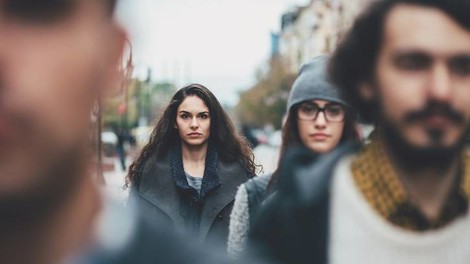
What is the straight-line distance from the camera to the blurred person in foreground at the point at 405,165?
A: 1.69 metres

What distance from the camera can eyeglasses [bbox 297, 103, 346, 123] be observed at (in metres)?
3.62

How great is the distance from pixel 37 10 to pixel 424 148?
87 centimetres

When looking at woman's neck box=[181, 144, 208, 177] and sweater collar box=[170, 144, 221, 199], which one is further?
woman's neck box=[181, 144, 208, 177]

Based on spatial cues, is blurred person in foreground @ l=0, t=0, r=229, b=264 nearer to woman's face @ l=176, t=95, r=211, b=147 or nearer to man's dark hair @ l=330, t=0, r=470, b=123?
man's dark hair @ l=330, t=0, r=470, b=123

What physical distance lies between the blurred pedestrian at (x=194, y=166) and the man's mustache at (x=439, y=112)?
123 inches

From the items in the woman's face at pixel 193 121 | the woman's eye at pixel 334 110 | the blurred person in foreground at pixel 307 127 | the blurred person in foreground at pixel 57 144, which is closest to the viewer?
the blurred person in foreground at pixel 57 144

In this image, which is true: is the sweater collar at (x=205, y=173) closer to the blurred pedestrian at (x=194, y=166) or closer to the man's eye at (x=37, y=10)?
the blurred pedestrian at (x=194, y=166)

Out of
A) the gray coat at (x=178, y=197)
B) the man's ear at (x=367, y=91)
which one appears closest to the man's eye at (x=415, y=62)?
the man's ear at (x=367, y=91)

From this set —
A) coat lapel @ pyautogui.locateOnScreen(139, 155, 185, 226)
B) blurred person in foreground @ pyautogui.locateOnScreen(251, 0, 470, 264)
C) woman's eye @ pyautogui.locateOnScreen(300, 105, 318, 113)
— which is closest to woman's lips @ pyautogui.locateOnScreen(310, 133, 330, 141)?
woman's eye @ pyautogui.locateOnScreen(300, 105, 318, 113)

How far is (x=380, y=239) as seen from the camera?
5.59ft

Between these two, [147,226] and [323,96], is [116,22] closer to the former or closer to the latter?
[147,226]

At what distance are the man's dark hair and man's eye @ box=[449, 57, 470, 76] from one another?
74 millimetres

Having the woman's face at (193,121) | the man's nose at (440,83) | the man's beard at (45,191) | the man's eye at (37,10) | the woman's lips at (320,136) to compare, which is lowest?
the woman's face at (193,121)

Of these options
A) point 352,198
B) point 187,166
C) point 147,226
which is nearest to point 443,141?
point 352,198
